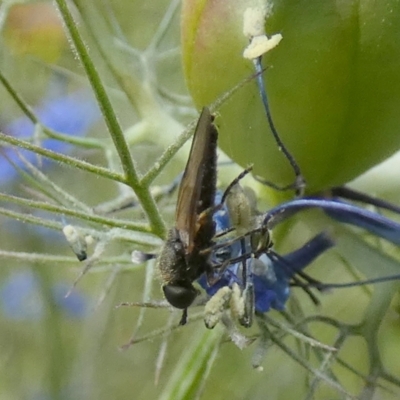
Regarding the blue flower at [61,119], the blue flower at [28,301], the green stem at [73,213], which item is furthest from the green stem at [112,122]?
the blue flower at [28,301]

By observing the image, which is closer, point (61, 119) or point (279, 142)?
point (279, 142)

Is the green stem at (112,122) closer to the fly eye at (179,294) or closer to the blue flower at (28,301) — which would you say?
the fly eye at (179,294)

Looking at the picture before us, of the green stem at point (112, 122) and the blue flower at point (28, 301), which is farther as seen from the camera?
the blue flower at point (28, 301)

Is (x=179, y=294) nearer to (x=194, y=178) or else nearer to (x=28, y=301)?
(x=194, y=178)

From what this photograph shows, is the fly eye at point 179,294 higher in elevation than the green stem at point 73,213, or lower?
lower

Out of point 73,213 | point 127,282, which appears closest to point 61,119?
point 127,282
